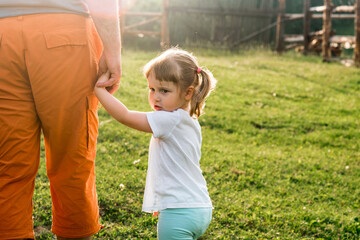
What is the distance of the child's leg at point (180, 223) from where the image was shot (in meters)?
1.86

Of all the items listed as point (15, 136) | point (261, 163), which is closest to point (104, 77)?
point (15, 136)

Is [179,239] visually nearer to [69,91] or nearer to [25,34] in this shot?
[69,91]

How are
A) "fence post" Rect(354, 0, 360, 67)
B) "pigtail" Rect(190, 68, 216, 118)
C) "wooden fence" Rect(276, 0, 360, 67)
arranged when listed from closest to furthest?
1. "pigtail" Rect(190, 68, 216, 118)
2. "fence post" Rect(354, 0, 360, 67)
3. "wooden fence" Rect(276, 0, 360, 67)

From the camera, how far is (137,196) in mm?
3596

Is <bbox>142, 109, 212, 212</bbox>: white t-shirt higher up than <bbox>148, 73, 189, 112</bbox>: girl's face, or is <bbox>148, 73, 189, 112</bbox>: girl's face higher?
<bbox>148, 73, 189, 112</bbox>: girl's face

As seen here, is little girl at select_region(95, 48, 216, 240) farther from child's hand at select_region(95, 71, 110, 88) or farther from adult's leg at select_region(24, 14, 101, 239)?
adult's leg at select_region(24, 14, 101, 239)

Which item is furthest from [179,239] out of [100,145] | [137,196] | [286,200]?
[100,145]

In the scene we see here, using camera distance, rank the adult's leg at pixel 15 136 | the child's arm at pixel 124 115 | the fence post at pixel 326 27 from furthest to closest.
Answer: the fence post at pixel 326 27, the child's arm at pixel 124 115, the adult's leg at pixel 15 136

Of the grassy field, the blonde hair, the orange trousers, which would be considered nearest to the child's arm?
the orange trousers

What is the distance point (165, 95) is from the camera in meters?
1.97

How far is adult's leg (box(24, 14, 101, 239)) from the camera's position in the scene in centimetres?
183

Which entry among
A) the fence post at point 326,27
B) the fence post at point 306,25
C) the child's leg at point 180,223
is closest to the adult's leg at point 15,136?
the child's leg at point 180,223

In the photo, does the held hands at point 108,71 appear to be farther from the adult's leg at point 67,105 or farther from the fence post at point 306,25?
the fence post at point 306,25

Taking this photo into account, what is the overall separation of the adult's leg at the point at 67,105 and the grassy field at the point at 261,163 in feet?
3.05
